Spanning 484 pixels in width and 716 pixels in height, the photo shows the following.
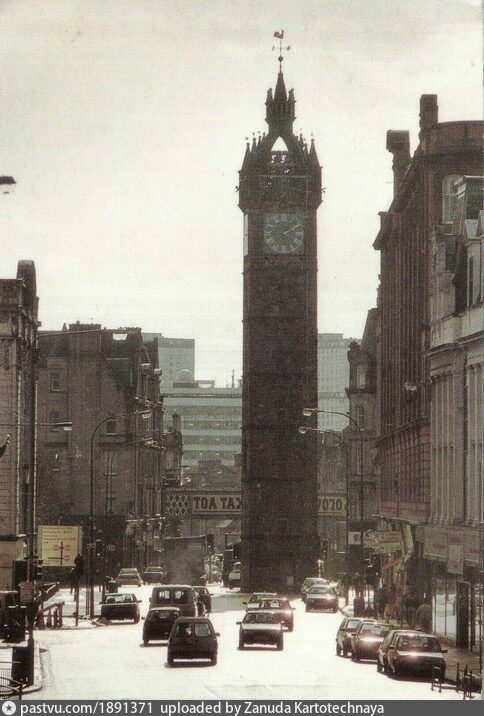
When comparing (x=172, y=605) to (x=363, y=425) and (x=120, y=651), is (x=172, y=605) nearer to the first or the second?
(x=120, y=651)

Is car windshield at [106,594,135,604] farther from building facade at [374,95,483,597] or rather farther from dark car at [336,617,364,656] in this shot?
dark car at [336,617,364,656]

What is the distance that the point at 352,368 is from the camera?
158375 mm

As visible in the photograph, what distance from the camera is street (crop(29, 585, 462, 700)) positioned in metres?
38.9

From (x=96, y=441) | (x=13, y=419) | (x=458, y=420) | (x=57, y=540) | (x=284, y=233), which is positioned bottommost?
(x=57, y=540)

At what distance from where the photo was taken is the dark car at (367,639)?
53.0 metres

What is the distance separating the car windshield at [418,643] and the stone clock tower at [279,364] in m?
84.8

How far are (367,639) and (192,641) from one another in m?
5.83

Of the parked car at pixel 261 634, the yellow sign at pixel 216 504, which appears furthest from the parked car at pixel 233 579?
the parked car at pixel 261 634

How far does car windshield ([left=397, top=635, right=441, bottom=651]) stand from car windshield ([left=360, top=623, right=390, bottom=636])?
7.54 metres

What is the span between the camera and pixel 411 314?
86.5 metres

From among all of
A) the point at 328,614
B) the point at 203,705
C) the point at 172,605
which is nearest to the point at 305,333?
the point at 328,614

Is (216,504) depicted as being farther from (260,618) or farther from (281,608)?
(260,618)

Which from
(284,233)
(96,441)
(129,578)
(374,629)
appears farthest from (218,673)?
(96,441)

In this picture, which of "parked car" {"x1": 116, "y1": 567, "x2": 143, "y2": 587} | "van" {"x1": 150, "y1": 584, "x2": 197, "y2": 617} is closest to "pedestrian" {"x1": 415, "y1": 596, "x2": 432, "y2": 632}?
"van" {"x1": 150, "y1": 584, "x2": 197, "y2": 617}
